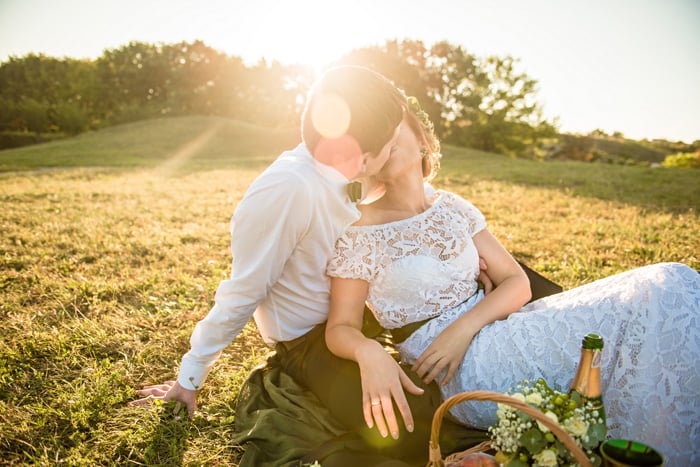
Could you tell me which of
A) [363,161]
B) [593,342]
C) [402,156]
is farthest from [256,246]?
[593,342]

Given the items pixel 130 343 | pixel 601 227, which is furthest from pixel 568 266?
pixel 130 343

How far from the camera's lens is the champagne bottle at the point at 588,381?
5.45 ft

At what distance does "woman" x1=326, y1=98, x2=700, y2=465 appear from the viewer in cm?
192

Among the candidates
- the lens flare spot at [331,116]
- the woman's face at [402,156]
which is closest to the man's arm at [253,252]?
Result: the lens flare spot at [331,116]

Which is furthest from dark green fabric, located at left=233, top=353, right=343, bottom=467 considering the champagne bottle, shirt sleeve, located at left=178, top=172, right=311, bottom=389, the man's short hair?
the man's short hair

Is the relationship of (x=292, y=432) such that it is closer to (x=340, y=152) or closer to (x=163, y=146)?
(x=340, y=152)

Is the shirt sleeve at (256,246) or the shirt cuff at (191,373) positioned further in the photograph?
the shirt cuff at (191,373)

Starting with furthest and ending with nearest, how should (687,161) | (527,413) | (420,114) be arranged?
(687,161) → (420,114) → (527,413)

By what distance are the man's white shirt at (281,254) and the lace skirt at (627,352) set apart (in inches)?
37.6

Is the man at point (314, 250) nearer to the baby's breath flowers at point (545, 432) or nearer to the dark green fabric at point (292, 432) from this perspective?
the dark green fabric at point (292, 432)

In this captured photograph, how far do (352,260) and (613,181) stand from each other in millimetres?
11933

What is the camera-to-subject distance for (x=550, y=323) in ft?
7.41

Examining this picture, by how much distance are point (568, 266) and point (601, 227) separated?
226 centimetres

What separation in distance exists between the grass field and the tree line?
25.9 meters
